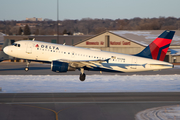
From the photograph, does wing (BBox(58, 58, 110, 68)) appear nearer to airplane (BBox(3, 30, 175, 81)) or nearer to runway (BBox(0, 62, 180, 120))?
airplane (BBox(3, 30, 175, 81))

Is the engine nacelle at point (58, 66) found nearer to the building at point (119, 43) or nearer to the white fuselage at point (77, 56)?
the white fuselage at point (77, 56)

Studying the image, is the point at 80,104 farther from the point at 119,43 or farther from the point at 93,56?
the point at 119,43

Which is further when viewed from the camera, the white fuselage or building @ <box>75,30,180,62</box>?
building @ <box>75,30,180,62</box>

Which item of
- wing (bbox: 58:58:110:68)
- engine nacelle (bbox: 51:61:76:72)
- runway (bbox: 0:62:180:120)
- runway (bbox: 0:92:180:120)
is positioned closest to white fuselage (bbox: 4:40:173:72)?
wing (bbox: 58:58:110:68)

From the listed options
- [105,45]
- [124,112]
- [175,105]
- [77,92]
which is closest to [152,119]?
[124,112]

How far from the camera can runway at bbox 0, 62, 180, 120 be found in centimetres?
1966

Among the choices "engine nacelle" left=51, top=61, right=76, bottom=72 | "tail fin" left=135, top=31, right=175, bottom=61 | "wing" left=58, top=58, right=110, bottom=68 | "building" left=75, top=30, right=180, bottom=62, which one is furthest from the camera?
"building" left=75, top=30, right=180, bottom=62

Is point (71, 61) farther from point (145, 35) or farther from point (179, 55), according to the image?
point (145, 35)

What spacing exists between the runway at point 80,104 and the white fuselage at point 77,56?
756 cm

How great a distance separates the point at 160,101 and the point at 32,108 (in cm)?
1192

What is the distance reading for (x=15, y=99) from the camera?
24766 millimetres

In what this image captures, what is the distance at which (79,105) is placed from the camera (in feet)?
75.0

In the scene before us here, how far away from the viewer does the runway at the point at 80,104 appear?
64.5 ft

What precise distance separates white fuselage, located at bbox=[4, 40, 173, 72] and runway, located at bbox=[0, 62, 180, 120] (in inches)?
298
